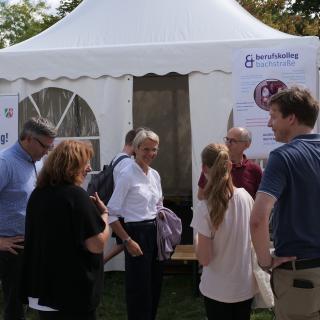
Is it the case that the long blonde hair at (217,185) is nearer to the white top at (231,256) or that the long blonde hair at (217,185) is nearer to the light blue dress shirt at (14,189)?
the white top at (231,256)

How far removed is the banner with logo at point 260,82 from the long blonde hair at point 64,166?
9.52 feet

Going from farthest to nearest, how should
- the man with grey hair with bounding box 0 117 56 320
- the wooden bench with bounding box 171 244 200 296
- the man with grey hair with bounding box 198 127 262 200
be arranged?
the wooden bench with bounding box 171 244 200 296 → the man with grey hair with bounding box 198 127 262 200 → the man with grey hair with bounding box 0 117 56 320

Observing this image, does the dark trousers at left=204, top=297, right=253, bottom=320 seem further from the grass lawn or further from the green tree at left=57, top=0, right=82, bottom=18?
the green tree at left=57, top=0, right=82, bottom=18

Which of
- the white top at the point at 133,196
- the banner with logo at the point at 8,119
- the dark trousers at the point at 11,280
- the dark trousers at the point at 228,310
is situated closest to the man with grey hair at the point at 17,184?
the dark trousers at the point at 11,280

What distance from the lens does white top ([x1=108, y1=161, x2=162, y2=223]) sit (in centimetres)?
387

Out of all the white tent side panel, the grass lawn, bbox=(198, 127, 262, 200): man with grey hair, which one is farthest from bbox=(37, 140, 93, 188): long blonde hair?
the white tent side panel

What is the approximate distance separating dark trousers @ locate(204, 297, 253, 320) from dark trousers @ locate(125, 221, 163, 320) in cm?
96

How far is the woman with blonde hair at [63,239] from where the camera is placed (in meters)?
2.55

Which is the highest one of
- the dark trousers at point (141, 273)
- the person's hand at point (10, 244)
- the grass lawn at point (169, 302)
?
the person's hand at point (10, 244)

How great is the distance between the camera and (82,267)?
2.61 m

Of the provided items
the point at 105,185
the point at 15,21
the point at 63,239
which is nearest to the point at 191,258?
the point at 105,185

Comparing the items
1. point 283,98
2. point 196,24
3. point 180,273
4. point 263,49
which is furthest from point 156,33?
point 283,98

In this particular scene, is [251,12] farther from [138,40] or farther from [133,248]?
[133,248]

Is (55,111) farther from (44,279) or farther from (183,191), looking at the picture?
(44,279)
